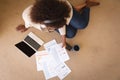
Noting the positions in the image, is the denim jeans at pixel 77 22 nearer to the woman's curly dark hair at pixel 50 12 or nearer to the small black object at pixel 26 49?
the small black object at pixel 26 49

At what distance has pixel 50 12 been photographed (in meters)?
1.12

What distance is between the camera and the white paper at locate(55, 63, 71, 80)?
1653mm

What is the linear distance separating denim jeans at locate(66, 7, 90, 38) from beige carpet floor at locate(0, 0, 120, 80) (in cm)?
8

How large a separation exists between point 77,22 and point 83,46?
24 cm

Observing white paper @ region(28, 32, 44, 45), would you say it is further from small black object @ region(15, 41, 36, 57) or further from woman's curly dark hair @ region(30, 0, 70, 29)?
woman's curly dark hair @ region(30, 0, 70, 29)

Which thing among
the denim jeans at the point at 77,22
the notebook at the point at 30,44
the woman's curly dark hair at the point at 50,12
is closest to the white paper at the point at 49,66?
the notebook at the point at 30,44

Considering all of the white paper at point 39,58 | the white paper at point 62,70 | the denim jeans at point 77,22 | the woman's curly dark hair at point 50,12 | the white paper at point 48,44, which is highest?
the woman's curly dark hair at point 50,12

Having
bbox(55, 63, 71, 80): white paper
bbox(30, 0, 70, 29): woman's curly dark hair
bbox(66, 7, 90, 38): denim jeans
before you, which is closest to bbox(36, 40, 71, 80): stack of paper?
bbox(55, 63, 71, 80): white paper

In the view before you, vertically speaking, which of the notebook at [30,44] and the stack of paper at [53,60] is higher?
the notebook at [30,44]

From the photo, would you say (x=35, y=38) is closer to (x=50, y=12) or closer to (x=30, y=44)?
(x=30, y=44)

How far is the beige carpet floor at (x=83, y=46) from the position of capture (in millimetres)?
1662

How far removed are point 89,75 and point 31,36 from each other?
24.6 inches

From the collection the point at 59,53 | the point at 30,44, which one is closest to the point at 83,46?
the point at 59,53

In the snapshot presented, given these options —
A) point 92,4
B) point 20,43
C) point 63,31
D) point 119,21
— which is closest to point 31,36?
point 20,43
